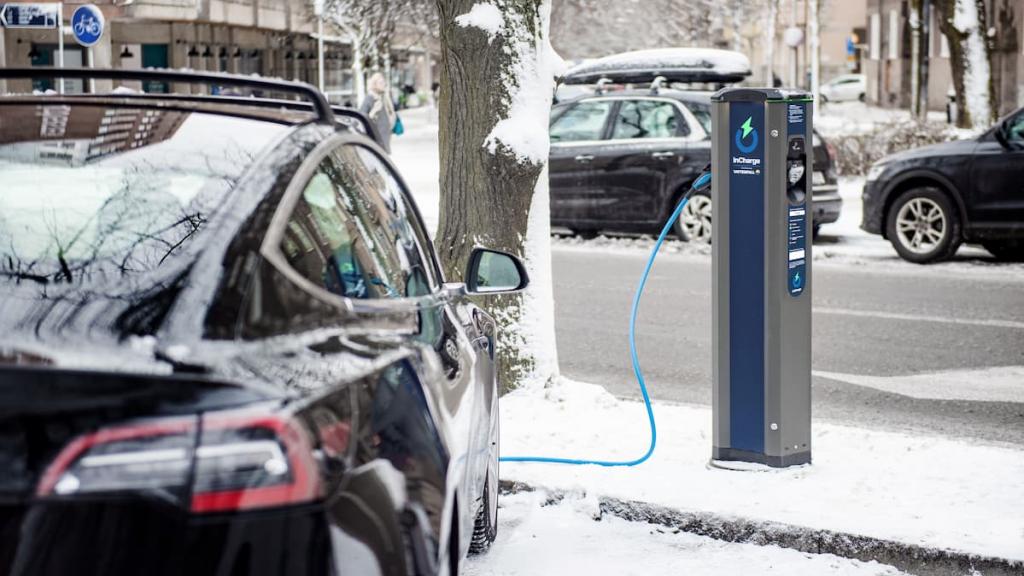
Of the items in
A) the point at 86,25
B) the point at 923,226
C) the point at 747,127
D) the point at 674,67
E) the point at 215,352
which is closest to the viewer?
the point at 215,352

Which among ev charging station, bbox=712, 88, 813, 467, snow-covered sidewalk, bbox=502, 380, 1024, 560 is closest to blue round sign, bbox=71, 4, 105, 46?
snow-covered sidewalk, bbox=502, 380, 1024, 560

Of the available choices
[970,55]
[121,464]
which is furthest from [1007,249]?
[121,464]

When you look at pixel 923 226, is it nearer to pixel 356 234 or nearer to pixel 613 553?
pixel 613 553

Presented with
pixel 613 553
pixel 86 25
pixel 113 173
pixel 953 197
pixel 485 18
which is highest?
pixel 86 25

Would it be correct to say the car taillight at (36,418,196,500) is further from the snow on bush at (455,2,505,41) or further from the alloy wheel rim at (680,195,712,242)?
the alloy wheel rim at (680,195,712,242)

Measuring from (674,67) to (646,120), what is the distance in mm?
2772

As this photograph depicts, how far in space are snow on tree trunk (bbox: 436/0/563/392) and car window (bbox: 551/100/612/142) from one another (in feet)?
27.9

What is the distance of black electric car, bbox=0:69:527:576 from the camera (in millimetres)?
2152

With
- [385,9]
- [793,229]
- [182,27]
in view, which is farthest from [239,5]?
[793,229]

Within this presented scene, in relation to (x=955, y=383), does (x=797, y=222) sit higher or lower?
higher

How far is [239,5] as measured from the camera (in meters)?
54.6

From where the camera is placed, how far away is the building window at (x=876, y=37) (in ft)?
215

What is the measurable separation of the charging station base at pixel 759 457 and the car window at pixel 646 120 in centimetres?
960

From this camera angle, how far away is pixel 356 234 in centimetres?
329
